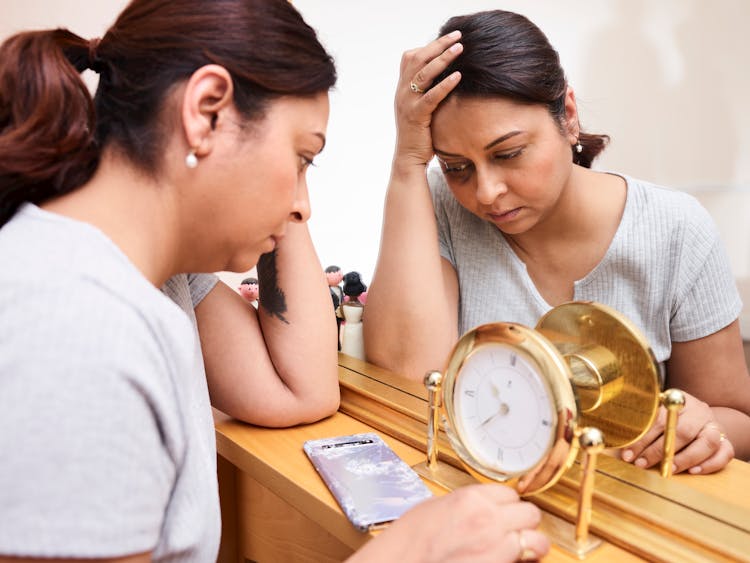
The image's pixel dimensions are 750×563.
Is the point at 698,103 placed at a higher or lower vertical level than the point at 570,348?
higher

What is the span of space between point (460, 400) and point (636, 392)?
14 centimetres

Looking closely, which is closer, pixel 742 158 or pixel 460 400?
pixel 460 400

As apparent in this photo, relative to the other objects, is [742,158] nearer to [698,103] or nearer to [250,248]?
[698,103]

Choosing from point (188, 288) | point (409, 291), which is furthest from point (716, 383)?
point (188, 288)

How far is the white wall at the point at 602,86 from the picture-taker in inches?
31.2

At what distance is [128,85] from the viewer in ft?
1.36

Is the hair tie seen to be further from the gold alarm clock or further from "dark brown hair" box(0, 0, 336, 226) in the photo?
the gold alarm clock

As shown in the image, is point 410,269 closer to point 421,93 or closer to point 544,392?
point 421,93

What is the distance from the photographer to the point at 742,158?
79 cm

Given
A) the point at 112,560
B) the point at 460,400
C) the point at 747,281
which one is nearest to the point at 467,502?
the point at 460,400

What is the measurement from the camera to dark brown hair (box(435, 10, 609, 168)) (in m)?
0.65

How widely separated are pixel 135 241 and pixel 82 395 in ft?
0.43

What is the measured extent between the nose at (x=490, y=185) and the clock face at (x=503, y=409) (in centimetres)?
27

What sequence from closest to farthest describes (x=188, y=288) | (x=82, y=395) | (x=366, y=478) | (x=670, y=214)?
1. (x=82, y=395)
2. (x=366, y=478)
3. (x=188, y=288)
4. (x=670, y=214)
